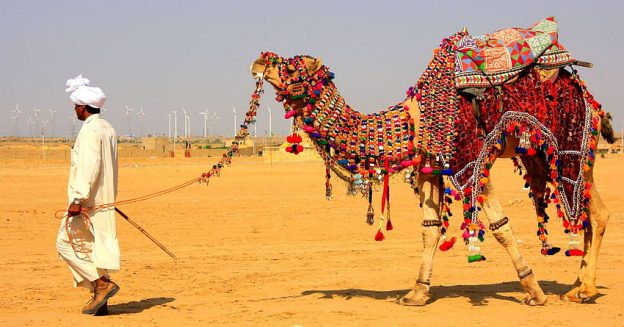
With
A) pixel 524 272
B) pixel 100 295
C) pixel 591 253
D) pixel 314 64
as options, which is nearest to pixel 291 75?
pixel 314 64

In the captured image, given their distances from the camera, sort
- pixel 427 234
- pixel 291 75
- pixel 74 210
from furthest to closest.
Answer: pixel 427 234, pixel 291 75, pixel 74 210

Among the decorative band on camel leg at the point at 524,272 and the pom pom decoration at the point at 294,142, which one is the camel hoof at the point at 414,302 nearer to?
the decorative band on camel leg at the point at 524,272

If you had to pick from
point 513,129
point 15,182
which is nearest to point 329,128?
point 513,129

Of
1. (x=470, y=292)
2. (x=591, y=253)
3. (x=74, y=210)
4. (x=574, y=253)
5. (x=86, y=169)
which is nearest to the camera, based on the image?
(x=74, y=210)

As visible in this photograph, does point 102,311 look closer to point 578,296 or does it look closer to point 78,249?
point 78,249

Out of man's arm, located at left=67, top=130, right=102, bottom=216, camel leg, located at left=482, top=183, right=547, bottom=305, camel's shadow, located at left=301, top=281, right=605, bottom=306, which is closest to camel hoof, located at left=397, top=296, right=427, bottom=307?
camel's shadow, located at left=301, top=281, right=605, bottom=306

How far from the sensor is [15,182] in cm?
3184

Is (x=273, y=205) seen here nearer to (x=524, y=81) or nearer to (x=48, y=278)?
(x=48, y=278)

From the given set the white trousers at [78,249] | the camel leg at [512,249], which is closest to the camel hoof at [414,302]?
the camel leg at [512,249]

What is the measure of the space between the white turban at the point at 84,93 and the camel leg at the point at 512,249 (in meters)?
4.04

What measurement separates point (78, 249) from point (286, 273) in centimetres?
349

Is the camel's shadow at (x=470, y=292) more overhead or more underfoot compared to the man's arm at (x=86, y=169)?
more underfoot

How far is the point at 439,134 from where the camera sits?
8.59m

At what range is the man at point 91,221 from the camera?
8.30 m
